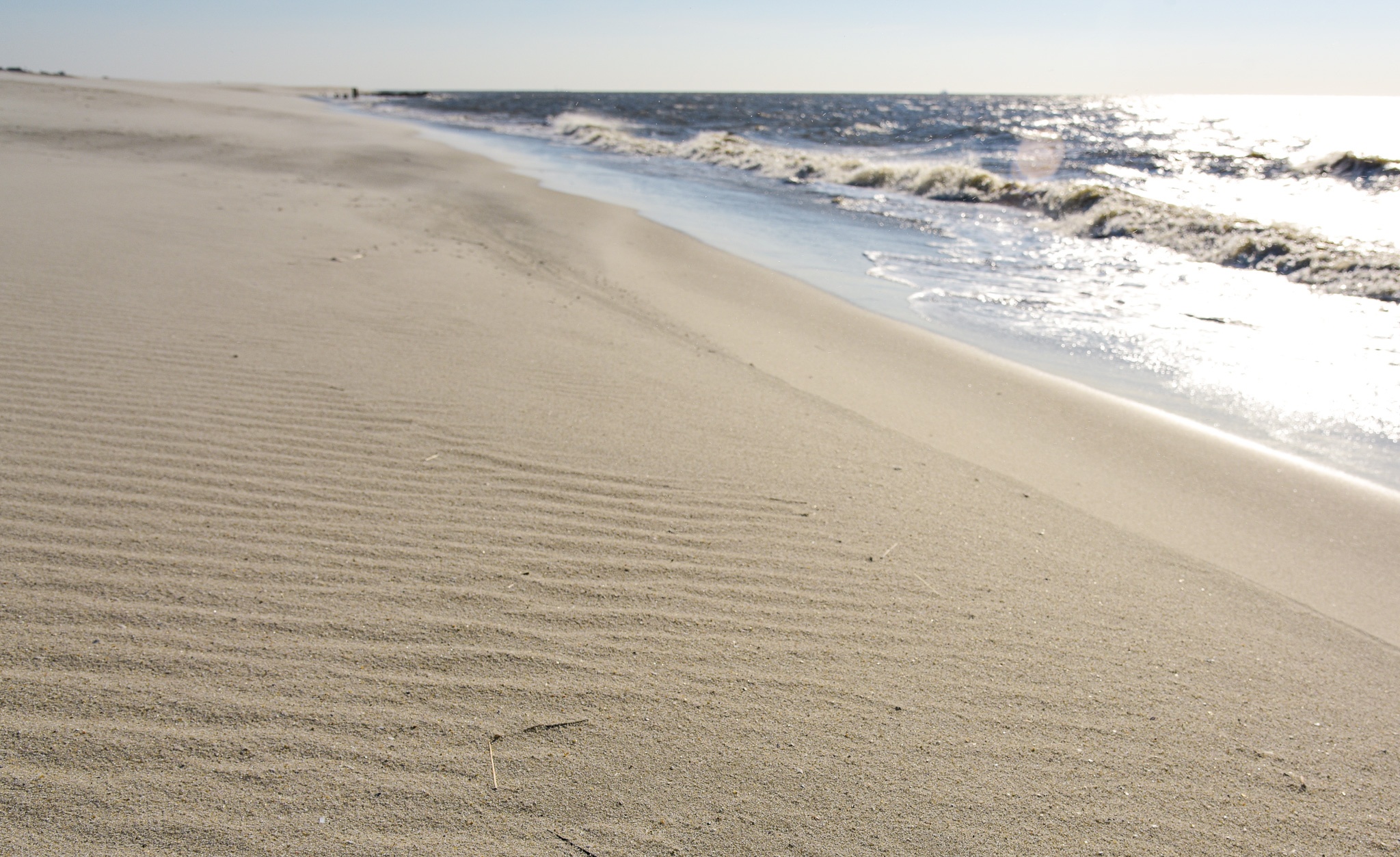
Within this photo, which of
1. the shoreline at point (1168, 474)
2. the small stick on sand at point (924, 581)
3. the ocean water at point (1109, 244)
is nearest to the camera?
the small stick on sand at point (924, 581)

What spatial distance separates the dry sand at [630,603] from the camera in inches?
83.4

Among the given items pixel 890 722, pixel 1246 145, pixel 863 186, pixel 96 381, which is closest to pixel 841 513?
pixel 890 722

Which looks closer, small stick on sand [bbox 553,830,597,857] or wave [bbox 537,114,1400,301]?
small stick on sand [bbox 553,830,597,857]

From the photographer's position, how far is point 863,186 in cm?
2062

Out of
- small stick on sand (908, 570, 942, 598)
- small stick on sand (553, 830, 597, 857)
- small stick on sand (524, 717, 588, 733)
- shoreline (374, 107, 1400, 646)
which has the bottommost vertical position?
small stick on sand (553, 830, 597, 857)

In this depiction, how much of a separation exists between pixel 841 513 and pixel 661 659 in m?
1.34

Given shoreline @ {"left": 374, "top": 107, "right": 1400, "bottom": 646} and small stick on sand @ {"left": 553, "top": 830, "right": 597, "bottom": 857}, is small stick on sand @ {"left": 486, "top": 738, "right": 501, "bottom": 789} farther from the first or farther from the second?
shoreline @ {"left": 374, "top": 107, "right": 1400, "bottom": 646}

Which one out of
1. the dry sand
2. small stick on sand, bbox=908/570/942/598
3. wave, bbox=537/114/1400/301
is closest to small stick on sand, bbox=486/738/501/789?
the dry sand

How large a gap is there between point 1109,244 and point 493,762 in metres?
13.9

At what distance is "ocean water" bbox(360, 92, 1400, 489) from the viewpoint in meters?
6.32

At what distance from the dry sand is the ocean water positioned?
1.64 meters

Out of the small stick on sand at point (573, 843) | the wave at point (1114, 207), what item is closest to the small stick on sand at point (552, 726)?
the small stick on sand at point (573, 843)

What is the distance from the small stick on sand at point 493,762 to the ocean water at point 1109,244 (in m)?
5.23

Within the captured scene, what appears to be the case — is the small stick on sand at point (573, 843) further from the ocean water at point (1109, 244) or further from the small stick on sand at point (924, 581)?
the ocean water at point (1109, 244)
